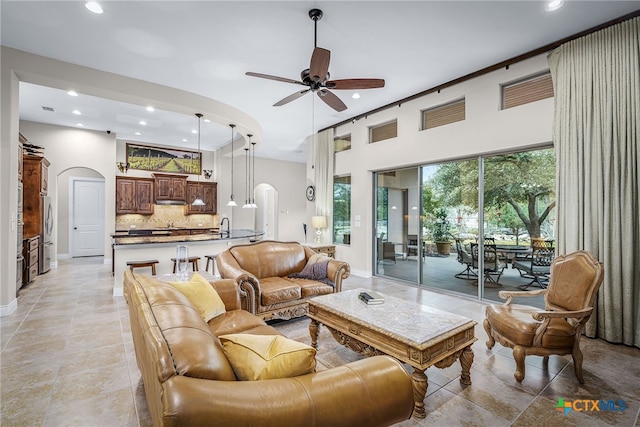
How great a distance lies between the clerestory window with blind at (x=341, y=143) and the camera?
693 centimetres

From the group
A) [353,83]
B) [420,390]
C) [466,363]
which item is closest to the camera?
[420,390]

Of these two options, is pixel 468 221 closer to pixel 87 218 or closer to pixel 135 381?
pixel 135 381

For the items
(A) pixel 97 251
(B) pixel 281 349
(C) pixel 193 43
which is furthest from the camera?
(A) pixel 97 251

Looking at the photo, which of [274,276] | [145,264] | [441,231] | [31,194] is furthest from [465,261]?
[31,194]

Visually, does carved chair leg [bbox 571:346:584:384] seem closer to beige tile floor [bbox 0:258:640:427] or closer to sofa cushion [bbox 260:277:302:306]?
beige tile floor [bbox 0:258:640:427]

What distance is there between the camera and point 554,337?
2.39 m

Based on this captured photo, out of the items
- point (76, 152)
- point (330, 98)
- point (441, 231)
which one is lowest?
point (441, 231)

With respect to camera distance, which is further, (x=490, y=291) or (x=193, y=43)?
(x=490, y=291)

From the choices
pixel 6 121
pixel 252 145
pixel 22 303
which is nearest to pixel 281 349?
pixel 6 121

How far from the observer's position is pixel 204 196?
9.30 meters

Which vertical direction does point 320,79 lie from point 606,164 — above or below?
above

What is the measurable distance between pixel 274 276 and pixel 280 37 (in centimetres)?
308

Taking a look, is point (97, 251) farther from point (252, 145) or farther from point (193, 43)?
point (193, 43)

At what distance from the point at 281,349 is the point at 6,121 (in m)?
4.92
